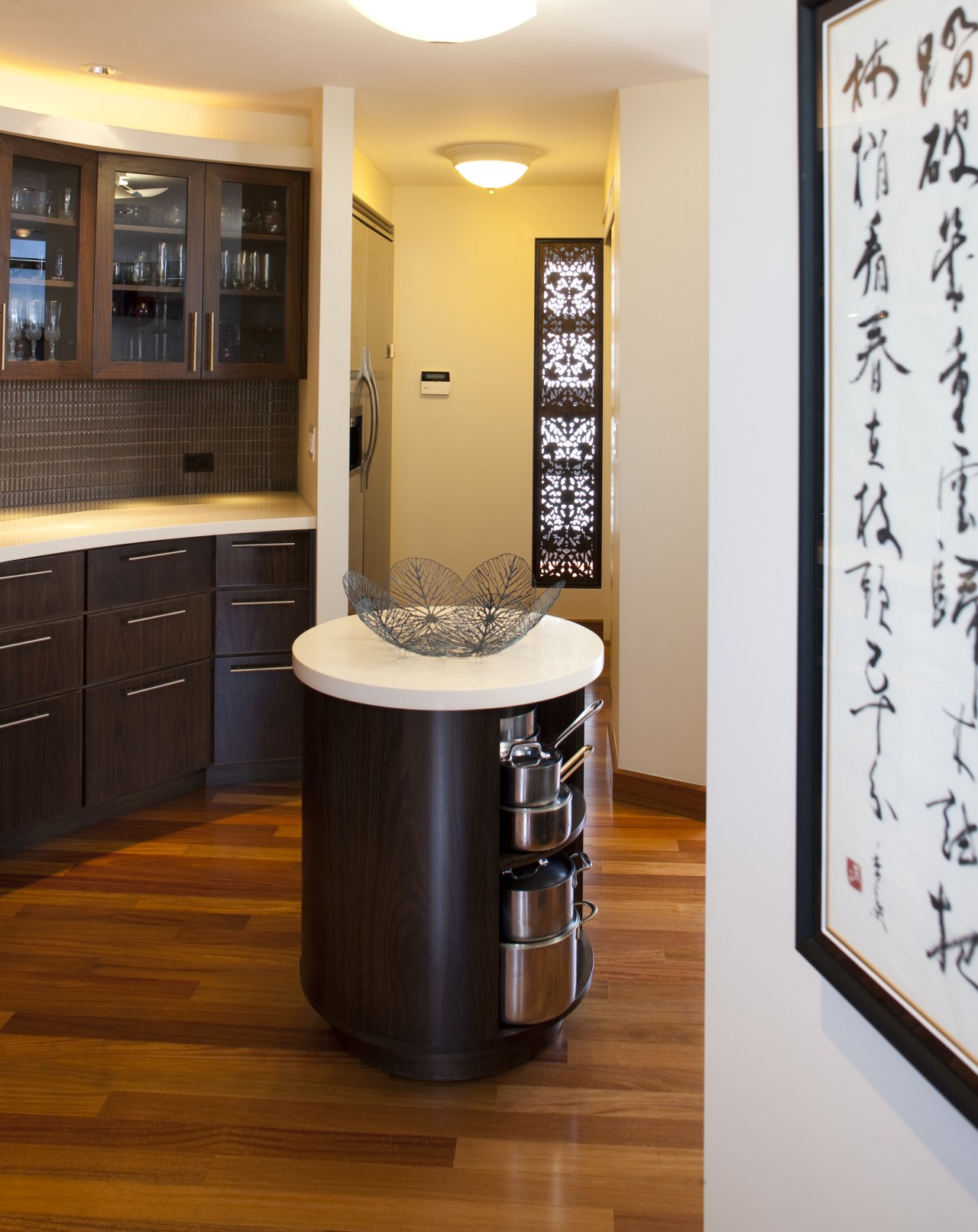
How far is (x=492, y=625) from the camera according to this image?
2.55 metres

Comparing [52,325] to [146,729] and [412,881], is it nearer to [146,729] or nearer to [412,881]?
[146,729]

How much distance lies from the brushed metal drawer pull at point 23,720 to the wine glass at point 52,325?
131cm

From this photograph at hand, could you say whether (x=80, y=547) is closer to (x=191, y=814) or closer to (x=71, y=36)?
(x=191, y=814)

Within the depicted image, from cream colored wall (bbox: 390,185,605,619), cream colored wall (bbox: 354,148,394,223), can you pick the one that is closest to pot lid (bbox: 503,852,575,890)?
cream colored wall (bbox: 354,148,394,223)

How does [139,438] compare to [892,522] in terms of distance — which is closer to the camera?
[892,522]

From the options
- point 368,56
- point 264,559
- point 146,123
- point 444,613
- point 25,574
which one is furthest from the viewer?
point 146,123

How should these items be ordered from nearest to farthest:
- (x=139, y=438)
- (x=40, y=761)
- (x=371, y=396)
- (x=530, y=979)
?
1. (x=530, y=979)
2. (x=40, y=761)
3. (x=139, y=438)
4. (x=371, y=396)

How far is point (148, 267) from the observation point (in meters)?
4.23

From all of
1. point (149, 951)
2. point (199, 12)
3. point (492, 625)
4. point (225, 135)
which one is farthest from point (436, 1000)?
point (225, 135)

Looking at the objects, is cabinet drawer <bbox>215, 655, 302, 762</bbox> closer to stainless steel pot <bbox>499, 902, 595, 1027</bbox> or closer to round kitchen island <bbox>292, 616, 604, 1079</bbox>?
round kitchen island <bbox>292, 616, 604, 1079</bbox>

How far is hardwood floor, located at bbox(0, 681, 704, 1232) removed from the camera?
80.5 inches

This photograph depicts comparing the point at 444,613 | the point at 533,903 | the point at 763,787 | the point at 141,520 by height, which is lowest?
the point at 533,903

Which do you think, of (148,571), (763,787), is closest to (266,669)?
(148,571)

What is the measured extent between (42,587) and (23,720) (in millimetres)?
407
